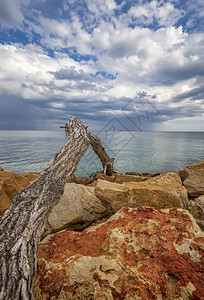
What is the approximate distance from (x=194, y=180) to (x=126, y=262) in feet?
16.2

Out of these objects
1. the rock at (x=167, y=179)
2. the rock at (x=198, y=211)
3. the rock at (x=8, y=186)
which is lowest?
the rock at (x=198, y=211)

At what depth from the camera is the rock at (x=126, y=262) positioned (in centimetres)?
178

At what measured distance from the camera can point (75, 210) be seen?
13.0ft

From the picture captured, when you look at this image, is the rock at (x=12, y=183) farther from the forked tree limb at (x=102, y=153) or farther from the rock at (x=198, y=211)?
the rock at (x=198, y=211)

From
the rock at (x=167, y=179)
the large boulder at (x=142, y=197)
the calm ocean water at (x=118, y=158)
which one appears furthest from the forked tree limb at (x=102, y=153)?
the large boulder at (x=142, y=197)

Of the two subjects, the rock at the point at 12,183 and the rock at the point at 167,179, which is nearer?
the rock at the point at 12,183

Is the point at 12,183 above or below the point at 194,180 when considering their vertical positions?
above

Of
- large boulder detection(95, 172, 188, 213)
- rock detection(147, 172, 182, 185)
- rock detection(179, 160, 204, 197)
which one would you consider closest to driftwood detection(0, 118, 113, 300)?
large boulder detection(95, 172, 188, 213)

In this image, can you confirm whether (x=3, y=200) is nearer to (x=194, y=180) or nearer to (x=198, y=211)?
(x=198, y=211)

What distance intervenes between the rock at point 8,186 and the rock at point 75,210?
4.57 feet

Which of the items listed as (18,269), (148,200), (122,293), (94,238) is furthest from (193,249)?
(18,269)

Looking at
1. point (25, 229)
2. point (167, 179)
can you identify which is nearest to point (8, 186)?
point (25, 229)

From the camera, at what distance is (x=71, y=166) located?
469cm

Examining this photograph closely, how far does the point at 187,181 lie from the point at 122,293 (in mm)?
5124
